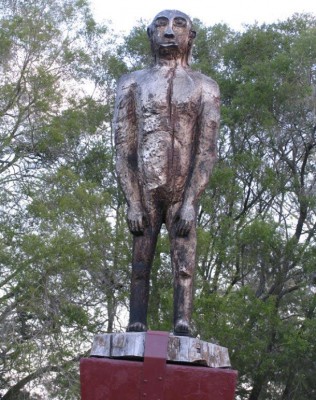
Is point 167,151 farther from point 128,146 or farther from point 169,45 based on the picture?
point 169,45

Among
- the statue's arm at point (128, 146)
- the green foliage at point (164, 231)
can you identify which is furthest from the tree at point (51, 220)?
the statue's arm at point (128, 146)

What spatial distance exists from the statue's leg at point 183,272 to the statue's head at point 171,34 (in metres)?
1.22

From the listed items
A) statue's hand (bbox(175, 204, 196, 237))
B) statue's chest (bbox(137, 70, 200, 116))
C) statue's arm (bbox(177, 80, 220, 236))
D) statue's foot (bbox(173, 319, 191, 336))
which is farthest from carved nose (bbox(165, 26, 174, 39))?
statue's foot (bbox(173, 319, 191, 336))

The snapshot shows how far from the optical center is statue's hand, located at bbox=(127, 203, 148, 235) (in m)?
6.34

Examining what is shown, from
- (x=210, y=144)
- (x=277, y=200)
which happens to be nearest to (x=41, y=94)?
(x=277, y=200)

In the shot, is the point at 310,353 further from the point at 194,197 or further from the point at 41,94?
the point at 194,197

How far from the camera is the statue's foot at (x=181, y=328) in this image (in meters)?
5.91

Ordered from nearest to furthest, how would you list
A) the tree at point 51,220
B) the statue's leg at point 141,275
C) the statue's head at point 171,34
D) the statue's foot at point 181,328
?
the statue's foot at point 181,328 < the statue's leg at point 141,275 < the statue's head at point 171,34 < the tree at point 51,220

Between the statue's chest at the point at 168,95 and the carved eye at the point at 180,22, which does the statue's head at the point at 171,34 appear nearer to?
the carved eye at the point at 180,22

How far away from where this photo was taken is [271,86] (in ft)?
71.5

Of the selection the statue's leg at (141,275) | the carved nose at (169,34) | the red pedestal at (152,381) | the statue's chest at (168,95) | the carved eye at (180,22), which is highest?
the carved eye at (180,22)

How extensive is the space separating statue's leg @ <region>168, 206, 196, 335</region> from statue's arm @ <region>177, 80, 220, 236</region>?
0.22 ft

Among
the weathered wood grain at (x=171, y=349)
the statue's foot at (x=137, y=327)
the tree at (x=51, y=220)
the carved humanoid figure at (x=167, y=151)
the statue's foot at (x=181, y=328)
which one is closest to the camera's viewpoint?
the weathered wood grain at (x=171, y=349)

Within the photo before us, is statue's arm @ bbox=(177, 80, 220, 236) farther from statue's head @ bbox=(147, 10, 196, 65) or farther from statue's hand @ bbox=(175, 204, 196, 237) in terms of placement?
statue's head @ bbox=(147, 10, 196, 65)
